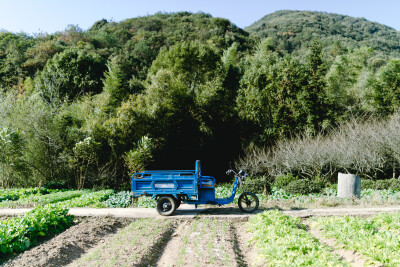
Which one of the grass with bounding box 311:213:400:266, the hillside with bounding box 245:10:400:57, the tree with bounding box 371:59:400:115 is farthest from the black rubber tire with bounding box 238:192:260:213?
the hillside with bounding box 245:10:400:57

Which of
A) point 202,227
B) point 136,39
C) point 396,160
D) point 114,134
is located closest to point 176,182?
point 202,227

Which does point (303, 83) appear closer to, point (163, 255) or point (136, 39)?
point (163, 255)

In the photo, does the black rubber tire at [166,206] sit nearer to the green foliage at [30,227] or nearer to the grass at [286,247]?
the green foliage at [30,227]

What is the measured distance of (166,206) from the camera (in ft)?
27.9

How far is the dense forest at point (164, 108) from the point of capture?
14.8 m

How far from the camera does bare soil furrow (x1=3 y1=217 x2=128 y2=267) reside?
17.0ft

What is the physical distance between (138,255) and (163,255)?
0.55 m

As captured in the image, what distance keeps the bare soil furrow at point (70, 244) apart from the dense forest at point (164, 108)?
256 inches

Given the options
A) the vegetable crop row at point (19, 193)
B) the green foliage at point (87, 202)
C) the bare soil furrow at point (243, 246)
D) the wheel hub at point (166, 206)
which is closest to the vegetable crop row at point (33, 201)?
the green foliage at point (87, 202)

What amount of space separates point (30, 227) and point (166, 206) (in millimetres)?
3347

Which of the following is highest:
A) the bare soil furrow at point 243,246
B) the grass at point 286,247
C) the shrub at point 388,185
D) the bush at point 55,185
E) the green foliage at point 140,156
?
the green foliage at point 140,156

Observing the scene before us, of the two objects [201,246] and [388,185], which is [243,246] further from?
[388,185]

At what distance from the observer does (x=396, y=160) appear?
15305 millimetres

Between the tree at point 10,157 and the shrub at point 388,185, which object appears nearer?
the shrub at point 388,185
